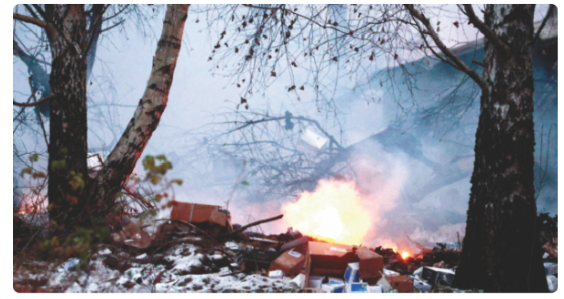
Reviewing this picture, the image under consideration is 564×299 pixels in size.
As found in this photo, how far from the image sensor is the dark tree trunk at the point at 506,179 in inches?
82.0

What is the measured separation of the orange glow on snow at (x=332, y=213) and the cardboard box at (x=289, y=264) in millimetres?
1164

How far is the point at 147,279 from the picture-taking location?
214cm

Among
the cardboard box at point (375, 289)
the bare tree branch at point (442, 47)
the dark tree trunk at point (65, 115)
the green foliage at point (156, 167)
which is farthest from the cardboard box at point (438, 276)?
the dark tree trunk at point (65, 115)

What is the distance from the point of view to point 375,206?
4098 millimetres

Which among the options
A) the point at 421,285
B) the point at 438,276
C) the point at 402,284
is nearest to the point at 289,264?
the point at 402,284

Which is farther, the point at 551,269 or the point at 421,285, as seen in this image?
the point at 551,269

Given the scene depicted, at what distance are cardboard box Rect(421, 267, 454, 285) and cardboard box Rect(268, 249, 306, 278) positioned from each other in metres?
0.83

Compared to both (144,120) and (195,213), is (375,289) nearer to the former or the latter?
(195,213)

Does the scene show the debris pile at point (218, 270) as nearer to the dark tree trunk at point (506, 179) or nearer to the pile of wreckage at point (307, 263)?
the pile of wreckage at point (307, 263)

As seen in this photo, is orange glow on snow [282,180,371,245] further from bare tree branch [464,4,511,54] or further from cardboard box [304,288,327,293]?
bare tree branch [464,4,511,54]

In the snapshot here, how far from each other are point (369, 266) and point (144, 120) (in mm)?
1693

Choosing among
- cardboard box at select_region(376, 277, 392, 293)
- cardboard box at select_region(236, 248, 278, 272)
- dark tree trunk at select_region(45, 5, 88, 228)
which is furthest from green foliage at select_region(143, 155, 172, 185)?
cardboard box at select_region(376, 277, 392, 293)

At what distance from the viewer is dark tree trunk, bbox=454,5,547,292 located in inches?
82.0

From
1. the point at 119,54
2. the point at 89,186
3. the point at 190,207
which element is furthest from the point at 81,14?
the point at 190,207
